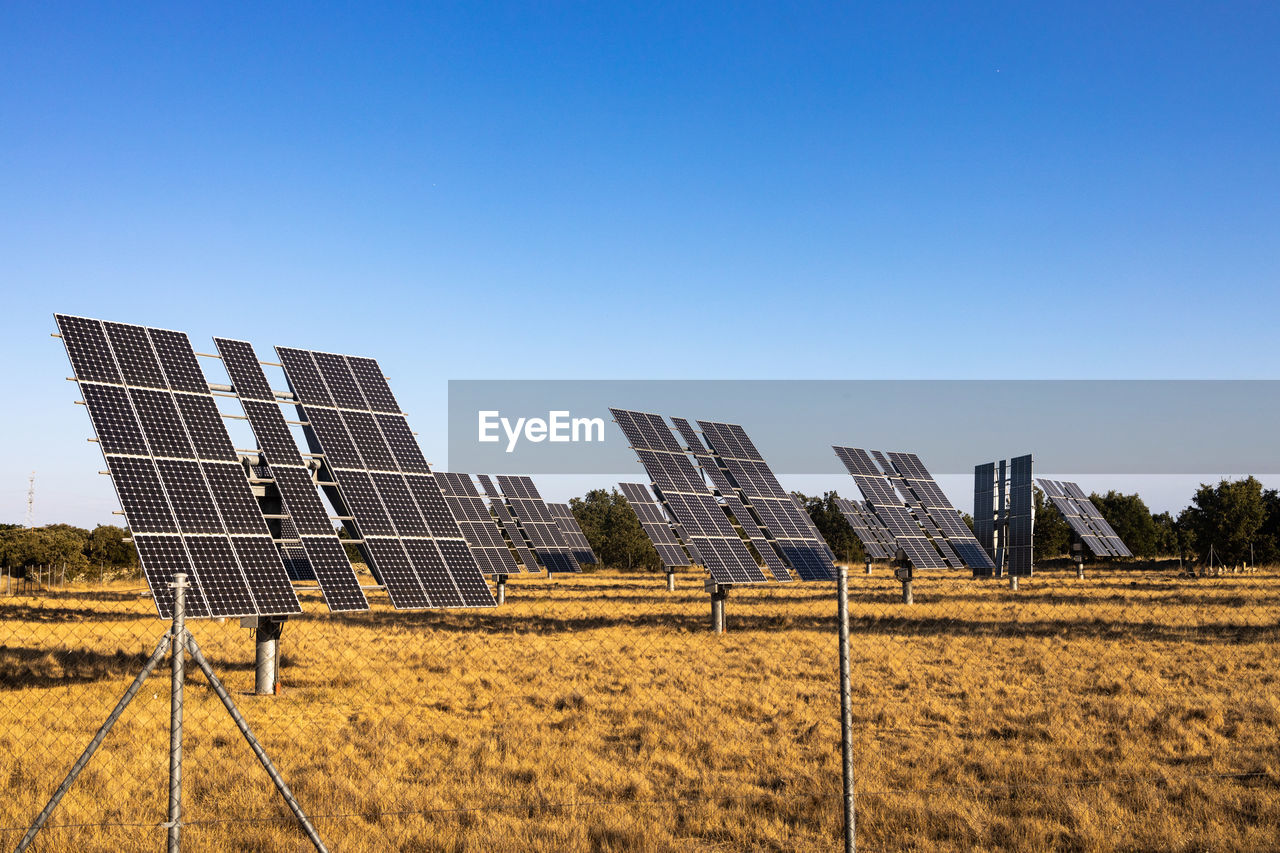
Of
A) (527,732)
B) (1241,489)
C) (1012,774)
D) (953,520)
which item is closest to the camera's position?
(1012,774)

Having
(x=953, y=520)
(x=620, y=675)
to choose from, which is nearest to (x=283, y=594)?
(x=620, y=675)

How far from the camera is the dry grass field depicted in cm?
950

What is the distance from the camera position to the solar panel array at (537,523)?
5519cm

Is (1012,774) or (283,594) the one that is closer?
(1012,774)

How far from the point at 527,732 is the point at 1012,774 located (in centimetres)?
666

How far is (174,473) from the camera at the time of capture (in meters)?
16.7

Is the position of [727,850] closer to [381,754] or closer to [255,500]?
[381,754]

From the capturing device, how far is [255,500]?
17.5 meters

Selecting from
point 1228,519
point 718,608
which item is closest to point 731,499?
point 718,608

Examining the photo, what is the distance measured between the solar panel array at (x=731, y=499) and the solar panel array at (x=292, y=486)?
16940 mm

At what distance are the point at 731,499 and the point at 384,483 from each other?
1661 cm

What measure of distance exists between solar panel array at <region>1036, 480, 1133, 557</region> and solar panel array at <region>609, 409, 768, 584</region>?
44.5 metres

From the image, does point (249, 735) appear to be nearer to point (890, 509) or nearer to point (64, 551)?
point (890, 509)

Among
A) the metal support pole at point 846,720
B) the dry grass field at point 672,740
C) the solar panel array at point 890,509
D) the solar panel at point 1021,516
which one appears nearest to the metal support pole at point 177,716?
the dry grass field at point 672,740
